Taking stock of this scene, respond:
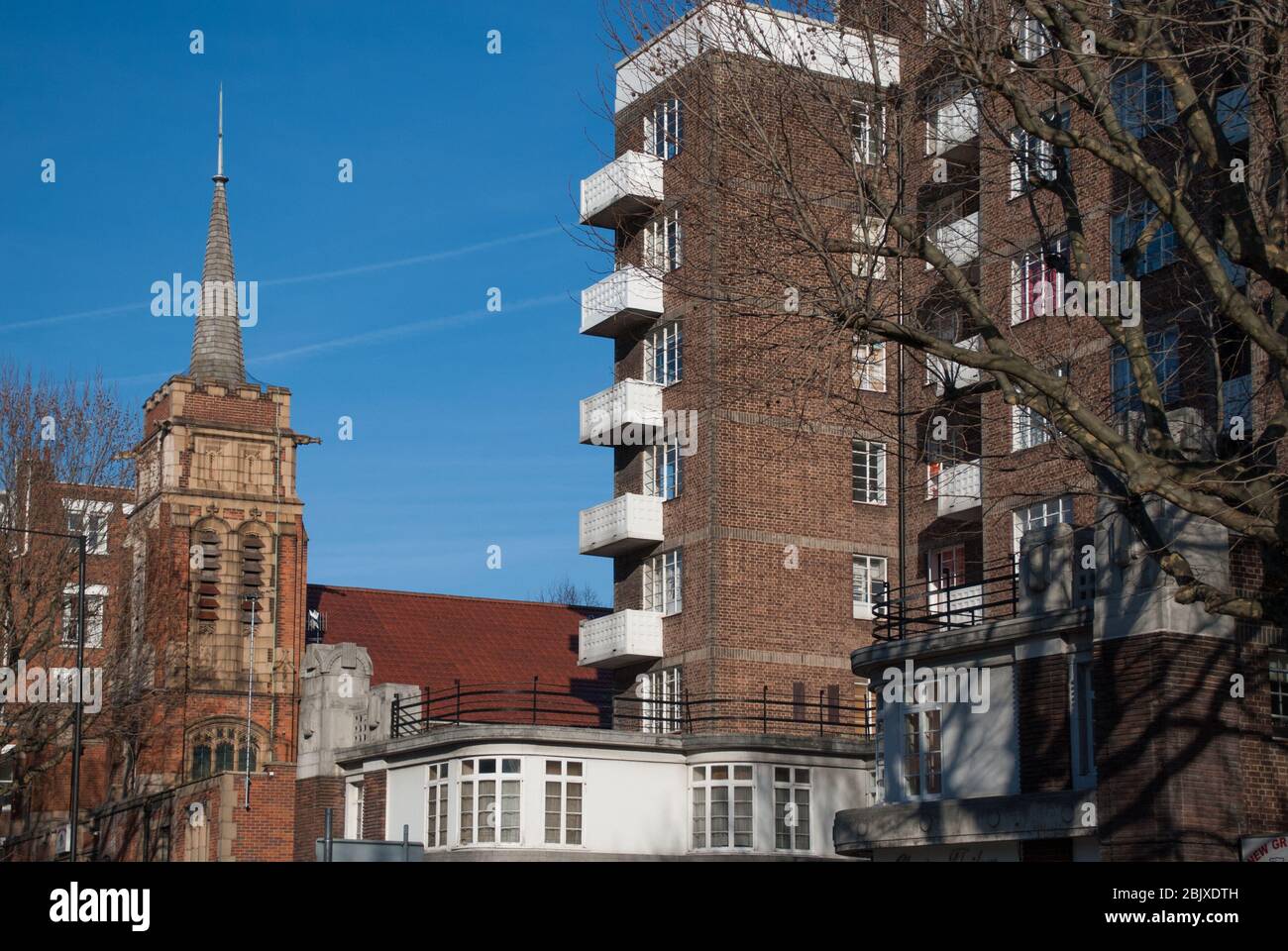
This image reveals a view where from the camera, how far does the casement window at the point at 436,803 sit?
39844mm

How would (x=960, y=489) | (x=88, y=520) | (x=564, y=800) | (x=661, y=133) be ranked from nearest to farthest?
(x=564, y=800), (x=960, y=489), (x=661, y=133), (x=88, y=520)

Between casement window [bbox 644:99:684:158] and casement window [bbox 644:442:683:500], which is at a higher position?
casement window [bbox 644:99:684:158]

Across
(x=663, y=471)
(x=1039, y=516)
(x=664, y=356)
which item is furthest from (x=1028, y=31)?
(x=663, y=471)

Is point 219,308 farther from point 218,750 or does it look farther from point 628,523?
point 628,523

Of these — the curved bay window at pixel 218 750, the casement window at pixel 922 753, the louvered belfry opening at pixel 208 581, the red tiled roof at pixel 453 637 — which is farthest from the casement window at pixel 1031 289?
the curved bay window at pixel 218 750

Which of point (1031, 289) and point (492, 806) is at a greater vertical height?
point (1031, 289)

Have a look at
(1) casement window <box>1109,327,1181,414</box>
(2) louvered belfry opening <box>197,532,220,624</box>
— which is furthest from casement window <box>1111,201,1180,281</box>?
(2) louvered belfry opening <box>197,532,220,624</box>

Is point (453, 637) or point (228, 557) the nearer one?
point (228, 557)

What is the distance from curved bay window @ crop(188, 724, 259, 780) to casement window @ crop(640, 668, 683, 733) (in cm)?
2674

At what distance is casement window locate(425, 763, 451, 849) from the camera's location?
39844 mm

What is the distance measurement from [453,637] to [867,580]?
107 feet

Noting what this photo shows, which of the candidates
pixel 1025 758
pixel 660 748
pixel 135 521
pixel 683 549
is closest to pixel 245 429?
pixel 135 521

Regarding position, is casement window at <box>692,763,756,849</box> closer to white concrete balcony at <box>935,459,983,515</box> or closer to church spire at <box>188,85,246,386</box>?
white concrete balcony at <box>935,459,983,515</box>

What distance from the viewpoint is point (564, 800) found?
39500mm
